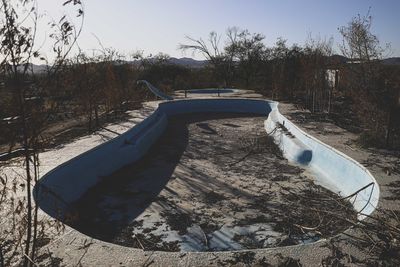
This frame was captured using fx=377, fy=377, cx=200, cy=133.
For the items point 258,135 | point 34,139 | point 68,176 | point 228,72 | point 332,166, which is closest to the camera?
point 34,139

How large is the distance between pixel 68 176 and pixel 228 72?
2475cm

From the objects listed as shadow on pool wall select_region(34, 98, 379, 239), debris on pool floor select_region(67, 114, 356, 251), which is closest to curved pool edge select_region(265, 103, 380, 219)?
shadow on pool wall select_region(34, 98, 379, 239)

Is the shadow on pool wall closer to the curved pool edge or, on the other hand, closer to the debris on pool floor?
the curved pool edge

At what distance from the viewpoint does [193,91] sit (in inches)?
948

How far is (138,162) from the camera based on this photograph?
9930 mm

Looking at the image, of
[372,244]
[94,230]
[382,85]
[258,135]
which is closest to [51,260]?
[94,230]

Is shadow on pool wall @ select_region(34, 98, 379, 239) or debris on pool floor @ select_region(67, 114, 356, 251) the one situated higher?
shadow on pool wall @ select_region(34, 98, 379, 239)

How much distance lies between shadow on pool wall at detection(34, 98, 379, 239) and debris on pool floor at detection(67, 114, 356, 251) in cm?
23

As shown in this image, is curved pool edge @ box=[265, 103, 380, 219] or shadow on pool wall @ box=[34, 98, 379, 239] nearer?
curved pool edge @ box=[265, 103, 380, 219]

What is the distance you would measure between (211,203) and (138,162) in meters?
3.59

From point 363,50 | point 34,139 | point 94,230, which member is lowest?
point 94,230

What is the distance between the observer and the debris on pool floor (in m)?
5.47

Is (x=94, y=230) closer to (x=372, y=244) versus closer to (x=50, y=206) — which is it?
(x=50, y=206)

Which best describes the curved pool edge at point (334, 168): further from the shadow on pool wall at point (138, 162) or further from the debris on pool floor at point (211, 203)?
the debris on pool floor at point (211, 203)
